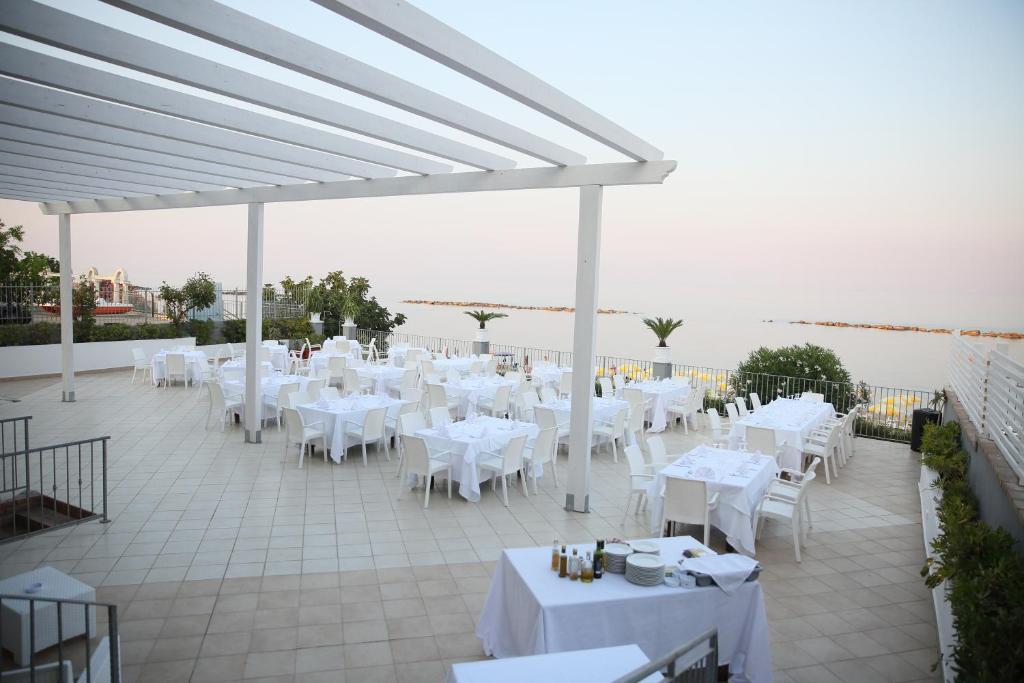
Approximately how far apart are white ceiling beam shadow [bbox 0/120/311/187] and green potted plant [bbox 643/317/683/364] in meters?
8.76

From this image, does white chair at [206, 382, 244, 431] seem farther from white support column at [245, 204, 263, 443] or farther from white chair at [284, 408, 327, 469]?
white chair at [284, 408, 327, 469]

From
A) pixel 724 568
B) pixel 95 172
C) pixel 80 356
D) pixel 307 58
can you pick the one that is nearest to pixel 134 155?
pixel 95 172

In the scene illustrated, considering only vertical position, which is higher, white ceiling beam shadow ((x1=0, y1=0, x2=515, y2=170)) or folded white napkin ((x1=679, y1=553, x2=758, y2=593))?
white ceiling beam shadow ((x1=0, y1=0, x2=515, y2=170))

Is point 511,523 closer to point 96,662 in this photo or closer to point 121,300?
point 96,662

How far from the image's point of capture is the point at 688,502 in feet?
19.9

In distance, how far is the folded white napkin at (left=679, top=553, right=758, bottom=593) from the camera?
3.91m

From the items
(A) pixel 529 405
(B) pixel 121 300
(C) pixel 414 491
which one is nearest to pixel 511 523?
(C) pixel 414 491

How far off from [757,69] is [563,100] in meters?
8.39

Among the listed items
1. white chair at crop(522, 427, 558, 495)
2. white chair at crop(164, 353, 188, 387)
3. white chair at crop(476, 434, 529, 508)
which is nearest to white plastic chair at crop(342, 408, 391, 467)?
white chair at crop(476, 434, 529, 508)

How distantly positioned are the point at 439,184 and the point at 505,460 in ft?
11.4

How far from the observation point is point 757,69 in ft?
38.2

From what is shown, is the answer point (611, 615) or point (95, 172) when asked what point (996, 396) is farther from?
point (95, 172)

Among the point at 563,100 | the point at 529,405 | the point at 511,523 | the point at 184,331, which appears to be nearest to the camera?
the point at 563,100

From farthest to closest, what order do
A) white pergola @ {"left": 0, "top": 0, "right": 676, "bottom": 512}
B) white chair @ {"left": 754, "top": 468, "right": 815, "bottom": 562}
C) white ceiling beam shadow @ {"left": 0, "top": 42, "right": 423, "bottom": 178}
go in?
1. white chair @ {"left": 754, "top": 468, "right": 815, "bottom": 562}
2. white ceiling beam shadow @ {"left": 0, "top": 42, "right": 423, "bottom": 178}
3. white pergola @ {"left": 0, "top": 0, "right": 676, "bottom": 512}
